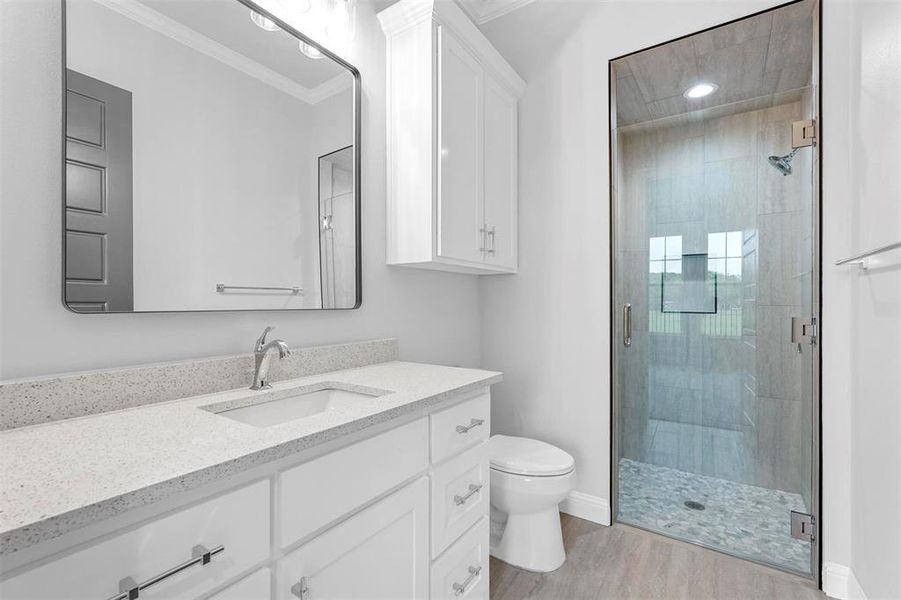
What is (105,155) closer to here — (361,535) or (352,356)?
(352,356)

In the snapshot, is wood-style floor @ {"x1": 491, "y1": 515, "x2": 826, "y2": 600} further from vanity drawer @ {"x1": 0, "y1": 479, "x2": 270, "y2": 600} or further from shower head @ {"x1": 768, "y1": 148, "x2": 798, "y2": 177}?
shower head @ {"x1": 768, "y1": 148, "x2": 798, "y2": 177}

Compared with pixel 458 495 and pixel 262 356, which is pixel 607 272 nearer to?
pixel 458 495

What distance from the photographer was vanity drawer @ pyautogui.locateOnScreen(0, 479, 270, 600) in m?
0.55

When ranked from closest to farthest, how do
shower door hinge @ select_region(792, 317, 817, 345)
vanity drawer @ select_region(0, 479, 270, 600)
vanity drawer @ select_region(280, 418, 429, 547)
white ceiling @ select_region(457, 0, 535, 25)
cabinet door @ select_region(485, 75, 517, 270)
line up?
vanity drawer @ select_region(0, 479, 270, 600) < vanity drawer @ select_region(280, 418, 429, 547) < shower door hinge @ select_region(792, 317, 817, 345) < cabinet door @ select_region(485, 75, 517, 270) < white ceiling @ select_region(457, 0, 535, 25)

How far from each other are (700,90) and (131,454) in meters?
2.48

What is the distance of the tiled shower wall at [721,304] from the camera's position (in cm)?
182

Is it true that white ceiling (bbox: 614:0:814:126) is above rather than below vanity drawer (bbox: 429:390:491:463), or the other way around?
above

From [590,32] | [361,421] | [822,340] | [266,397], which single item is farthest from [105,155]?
[822,340]

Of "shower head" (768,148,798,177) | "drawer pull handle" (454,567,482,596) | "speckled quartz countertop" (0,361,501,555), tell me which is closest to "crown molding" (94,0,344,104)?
"speckled quartz countertop" (0,361,501,555)

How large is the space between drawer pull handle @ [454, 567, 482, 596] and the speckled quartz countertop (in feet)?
2.03

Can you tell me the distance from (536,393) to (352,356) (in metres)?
1.17

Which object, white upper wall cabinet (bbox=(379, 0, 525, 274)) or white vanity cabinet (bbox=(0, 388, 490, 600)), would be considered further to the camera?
white upper wall cabinet (bbox=(379, 0, 525, 274))

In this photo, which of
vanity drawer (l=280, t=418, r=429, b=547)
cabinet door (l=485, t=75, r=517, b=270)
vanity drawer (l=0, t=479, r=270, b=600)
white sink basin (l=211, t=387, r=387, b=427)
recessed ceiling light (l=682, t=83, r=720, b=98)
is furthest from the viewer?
cabinet door (l=485, t=75, r=517, b=270)

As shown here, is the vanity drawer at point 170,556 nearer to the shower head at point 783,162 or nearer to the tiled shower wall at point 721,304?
the tiled shower wall at point 721,304
